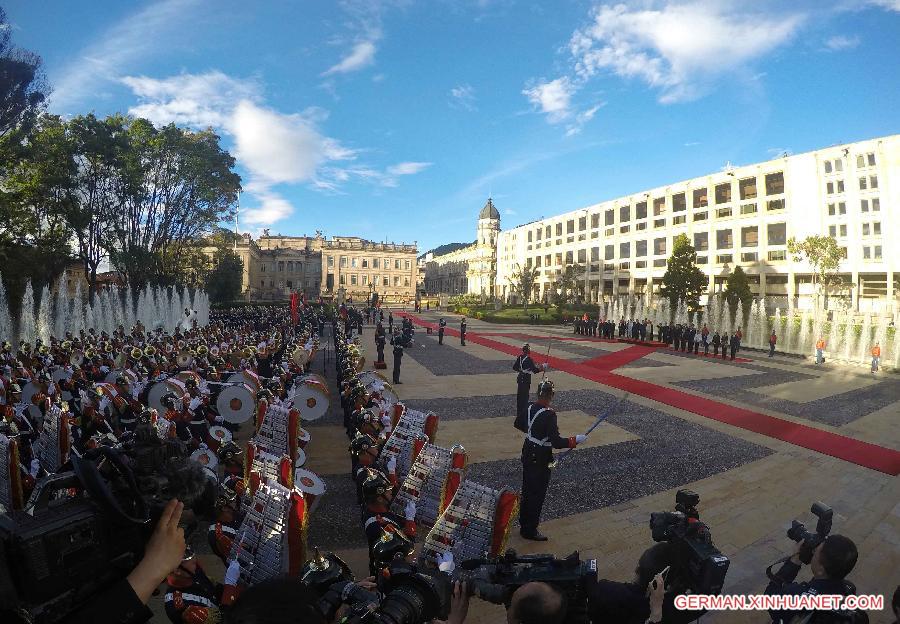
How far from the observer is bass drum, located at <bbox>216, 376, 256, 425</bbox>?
7691 mm

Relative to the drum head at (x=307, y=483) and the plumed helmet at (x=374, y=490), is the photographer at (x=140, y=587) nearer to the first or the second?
the plumed helmet at (x=374, y=490)

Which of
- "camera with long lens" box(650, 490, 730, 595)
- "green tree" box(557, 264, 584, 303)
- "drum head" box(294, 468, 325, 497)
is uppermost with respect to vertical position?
"green tree" box(557, 264, 584, 303)

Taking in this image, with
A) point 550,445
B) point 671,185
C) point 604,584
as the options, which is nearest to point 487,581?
point 604,584

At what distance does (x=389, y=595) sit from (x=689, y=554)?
6.81 ft

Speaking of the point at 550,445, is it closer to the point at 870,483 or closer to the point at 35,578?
the point at 35,578

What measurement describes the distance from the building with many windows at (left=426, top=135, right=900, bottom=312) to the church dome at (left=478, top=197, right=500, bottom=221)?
134 ft

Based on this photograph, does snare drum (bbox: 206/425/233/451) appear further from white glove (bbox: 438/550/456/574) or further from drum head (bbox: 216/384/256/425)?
white glove (bbox: 438/550/456/574)

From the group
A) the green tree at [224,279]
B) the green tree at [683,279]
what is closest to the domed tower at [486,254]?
the green tree at [224,279]

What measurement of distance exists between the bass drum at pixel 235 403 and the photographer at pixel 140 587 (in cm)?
643

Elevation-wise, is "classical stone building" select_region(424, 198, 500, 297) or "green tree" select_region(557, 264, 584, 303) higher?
"classical stone building" select_region(424, 198, 500, 297)

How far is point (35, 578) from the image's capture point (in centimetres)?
141

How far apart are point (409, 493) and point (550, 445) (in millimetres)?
1786

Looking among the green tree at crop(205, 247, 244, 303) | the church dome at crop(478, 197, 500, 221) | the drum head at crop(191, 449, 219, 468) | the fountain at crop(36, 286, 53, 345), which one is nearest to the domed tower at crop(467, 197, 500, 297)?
the church dome at crop(478, 197, 500, 221)

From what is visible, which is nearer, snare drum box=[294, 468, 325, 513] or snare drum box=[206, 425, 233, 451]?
snare drum box=[294, 468, 325, 513]
